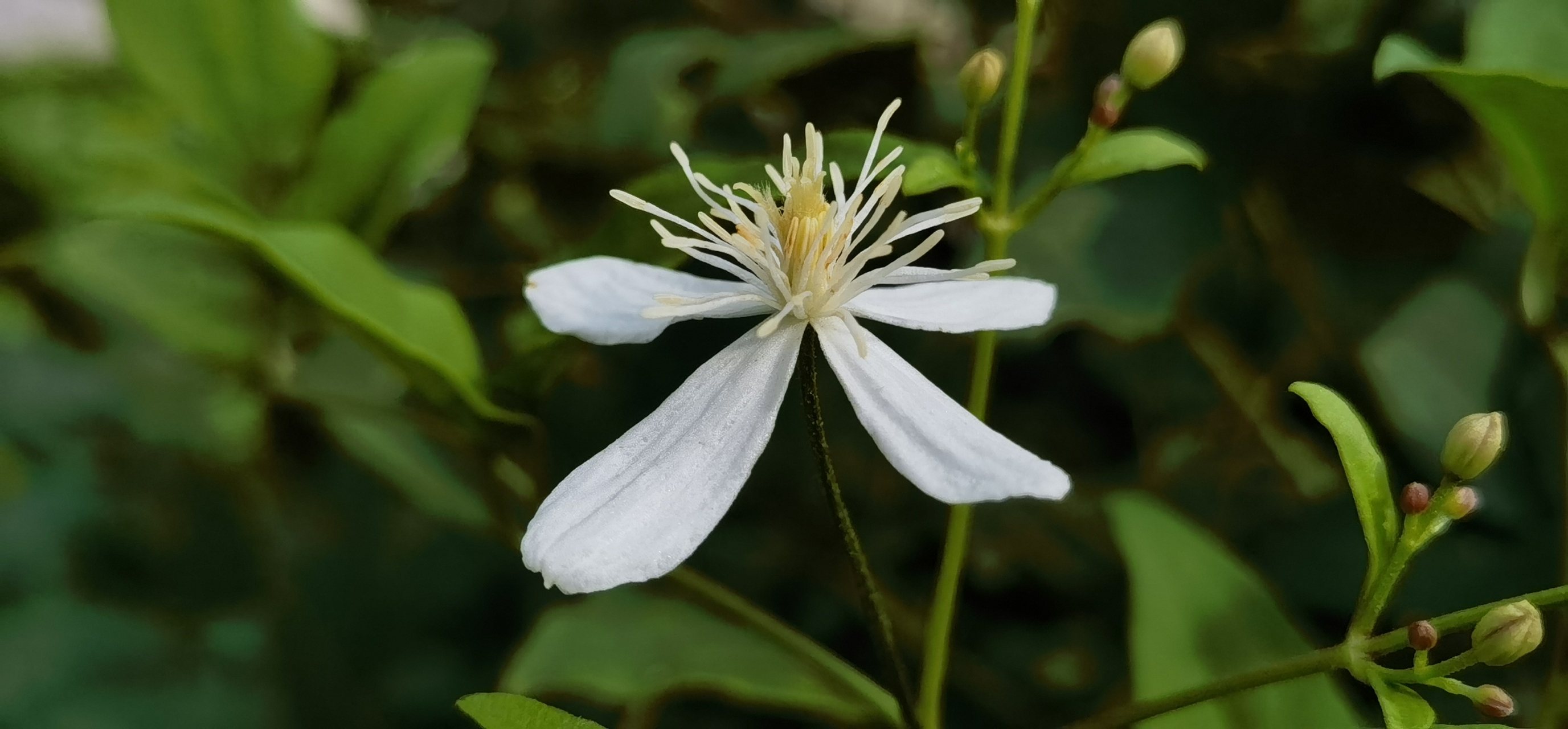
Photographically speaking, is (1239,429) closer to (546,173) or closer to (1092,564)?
(1092,564)

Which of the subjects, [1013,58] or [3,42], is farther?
[3,42]

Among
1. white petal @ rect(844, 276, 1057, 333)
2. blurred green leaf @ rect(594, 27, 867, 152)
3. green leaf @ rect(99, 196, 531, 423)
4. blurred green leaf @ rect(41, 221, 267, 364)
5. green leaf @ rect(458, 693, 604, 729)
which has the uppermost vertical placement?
blurred green leaf @ rect(594, 27, 867, 152)

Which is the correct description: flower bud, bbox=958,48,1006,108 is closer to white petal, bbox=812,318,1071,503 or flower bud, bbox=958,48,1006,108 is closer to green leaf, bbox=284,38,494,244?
white petal, bbox=812,318,1071,503

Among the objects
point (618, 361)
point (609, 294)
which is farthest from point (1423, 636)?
point (618, 361)

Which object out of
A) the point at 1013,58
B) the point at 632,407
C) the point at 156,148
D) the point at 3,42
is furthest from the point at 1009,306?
the point at 3,42

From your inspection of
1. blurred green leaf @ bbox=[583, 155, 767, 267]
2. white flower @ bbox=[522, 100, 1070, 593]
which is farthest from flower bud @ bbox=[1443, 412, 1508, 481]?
blurred green leaf @ bbox=[583, 155, 767, 267]

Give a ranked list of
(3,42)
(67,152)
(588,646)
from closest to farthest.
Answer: (588,646) < (67,152) < (3,42)
